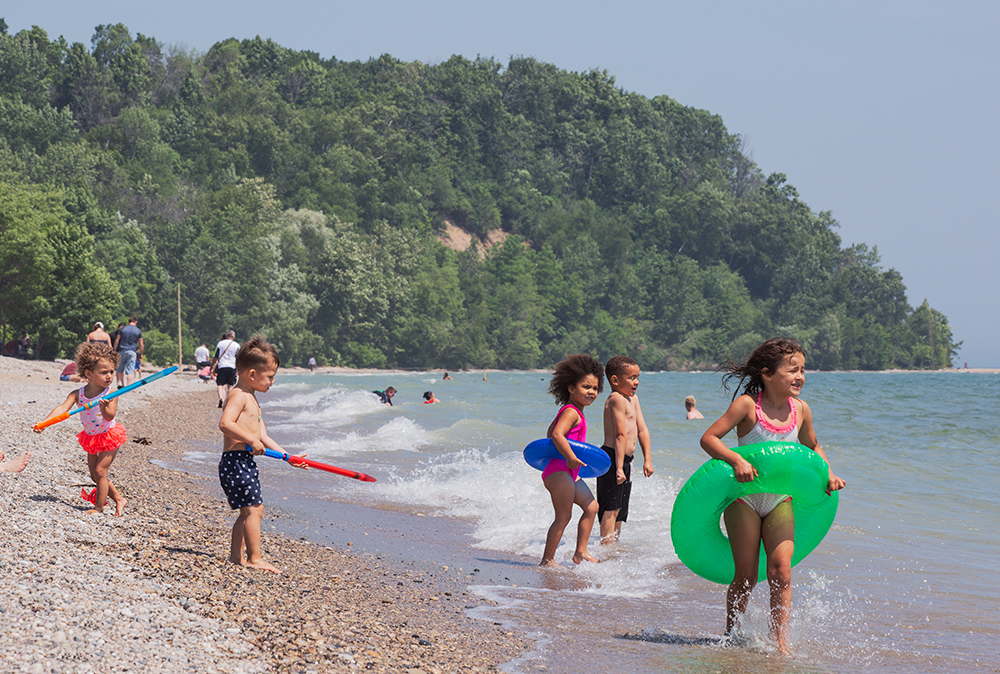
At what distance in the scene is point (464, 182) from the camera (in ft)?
350

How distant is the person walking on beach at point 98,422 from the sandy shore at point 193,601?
19 centimetres

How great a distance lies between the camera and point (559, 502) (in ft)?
21.5

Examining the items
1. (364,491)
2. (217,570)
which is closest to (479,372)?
(364,491)

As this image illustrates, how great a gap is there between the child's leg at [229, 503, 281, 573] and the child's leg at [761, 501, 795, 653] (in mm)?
2740

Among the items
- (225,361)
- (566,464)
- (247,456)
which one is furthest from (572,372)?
(225,361)

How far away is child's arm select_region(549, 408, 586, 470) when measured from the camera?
6.35m

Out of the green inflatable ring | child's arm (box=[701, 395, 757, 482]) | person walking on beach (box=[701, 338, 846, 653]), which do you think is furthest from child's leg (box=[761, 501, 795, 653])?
child's arm (box=[701, 395, 757, 482])

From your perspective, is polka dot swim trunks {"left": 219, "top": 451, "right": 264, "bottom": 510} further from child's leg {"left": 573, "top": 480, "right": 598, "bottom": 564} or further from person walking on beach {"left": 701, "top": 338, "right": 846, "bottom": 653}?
person walking on beach {"left": 701, "top": 338, "right": 846, "bottom": 653}

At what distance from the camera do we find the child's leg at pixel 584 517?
21.7 feet

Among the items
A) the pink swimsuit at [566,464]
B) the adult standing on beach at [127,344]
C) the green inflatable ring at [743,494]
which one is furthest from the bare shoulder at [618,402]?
the adult standing on beach at [127,344]

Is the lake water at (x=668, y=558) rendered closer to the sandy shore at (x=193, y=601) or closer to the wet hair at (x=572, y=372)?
the sandy shore at (x=193, y=601)

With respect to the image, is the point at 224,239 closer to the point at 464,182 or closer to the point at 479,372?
the point at 479,372

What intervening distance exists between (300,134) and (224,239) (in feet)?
118

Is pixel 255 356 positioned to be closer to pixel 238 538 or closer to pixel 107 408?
pixel 238 538
